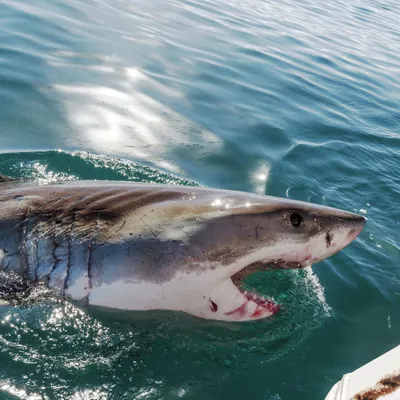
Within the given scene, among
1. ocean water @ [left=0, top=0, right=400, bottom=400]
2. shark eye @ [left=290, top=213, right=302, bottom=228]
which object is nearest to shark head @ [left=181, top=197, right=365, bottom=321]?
shark eye @ [left=290, top=213, right=302, bottom=228]

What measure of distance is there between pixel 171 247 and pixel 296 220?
68cm

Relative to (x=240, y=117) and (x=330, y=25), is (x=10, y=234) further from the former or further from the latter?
(x=330, y=25)

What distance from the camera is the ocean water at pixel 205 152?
2.83 metres

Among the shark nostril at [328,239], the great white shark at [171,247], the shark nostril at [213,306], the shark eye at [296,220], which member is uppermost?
the shark eye at [296,220]

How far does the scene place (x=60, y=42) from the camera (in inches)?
340

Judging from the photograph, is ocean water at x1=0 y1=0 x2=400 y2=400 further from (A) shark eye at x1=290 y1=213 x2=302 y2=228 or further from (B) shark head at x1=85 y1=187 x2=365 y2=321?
(A) shark eye at x1=290 y1=213 x2=302 y2=228

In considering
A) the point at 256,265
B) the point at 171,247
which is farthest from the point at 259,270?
the point at 171,247

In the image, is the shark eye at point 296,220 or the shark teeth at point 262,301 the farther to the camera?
the shark teeth at point 262,301

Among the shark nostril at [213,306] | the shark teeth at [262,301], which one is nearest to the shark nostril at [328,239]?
the shark teeth at [262,301]

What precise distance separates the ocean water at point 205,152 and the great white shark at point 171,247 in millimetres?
191

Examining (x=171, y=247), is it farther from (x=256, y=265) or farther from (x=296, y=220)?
(x=296, y=220)

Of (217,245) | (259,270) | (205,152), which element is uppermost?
(217,245)

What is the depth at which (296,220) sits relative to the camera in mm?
2752

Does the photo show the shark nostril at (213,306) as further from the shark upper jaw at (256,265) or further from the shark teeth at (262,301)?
the shark teeth at (262,301)
